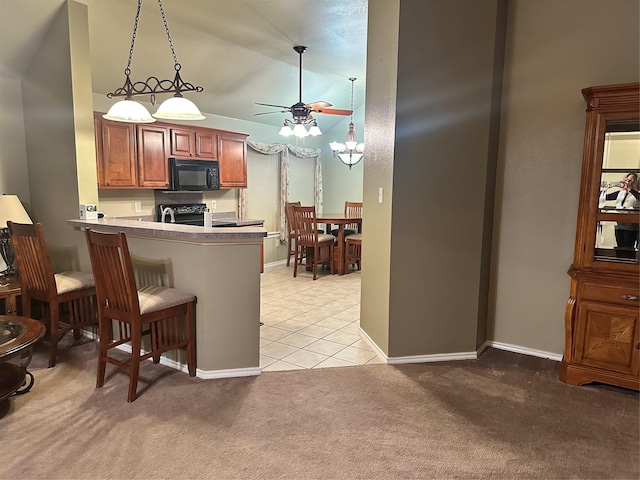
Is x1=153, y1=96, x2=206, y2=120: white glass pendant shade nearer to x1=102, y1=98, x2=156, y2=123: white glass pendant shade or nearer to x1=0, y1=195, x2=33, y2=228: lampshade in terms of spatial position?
x1=102, y1=98, x2=156, y2=123: white glass pendant shade

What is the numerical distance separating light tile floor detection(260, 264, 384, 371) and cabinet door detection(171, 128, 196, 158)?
75.7 inches

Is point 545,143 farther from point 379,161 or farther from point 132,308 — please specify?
point 132,308

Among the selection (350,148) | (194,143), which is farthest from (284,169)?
(194,143)

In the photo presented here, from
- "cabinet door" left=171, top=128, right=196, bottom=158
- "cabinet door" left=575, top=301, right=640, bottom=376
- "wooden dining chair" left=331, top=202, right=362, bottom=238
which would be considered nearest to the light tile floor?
"wooden dining chair" left=331, top=202, right=362, bottom=238

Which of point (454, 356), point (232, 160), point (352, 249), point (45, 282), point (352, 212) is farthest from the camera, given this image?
point (352, 212)

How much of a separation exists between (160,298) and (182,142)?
2.81m

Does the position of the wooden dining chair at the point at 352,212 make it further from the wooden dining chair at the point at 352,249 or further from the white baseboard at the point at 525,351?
the white baseboard at the point at 525,351

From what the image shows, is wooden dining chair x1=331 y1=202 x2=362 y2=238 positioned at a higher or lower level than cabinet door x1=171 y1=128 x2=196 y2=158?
lower

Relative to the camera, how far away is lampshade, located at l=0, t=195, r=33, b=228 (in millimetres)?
3348

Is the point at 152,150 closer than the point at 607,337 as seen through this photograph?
No

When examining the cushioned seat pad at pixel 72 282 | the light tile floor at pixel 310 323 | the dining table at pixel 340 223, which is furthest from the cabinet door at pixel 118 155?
the dining table at pixel 340 223

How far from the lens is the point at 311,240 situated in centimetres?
581

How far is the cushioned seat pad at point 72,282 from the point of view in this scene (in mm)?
3055

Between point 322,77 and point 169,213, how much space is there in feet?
9.34
